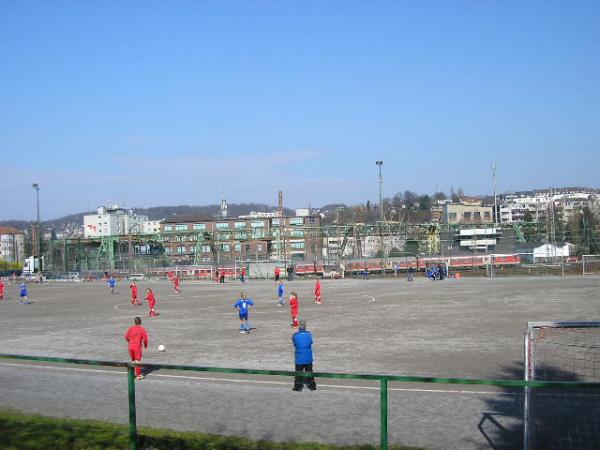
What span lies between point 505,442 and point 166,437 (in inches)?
184

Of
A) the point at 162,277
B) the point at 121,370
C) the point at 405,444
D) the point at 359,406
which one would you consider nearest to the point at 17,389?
the point at 121,370

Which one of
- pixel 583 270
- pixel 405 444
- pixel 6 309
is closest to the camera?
pixel 405 444

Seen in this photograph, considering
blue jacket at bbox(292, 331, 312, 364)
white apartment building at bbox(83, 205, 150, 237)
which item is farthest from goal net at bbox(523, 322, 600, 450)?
white apartment building at bbox(83, 205, 150, 237)

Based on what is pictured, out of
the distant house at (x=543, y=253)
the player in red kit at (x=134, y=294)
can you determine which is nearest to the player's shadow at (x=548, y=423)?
the player in red kit at (x=134, y=294)

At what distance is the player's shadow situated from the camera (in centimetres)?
769

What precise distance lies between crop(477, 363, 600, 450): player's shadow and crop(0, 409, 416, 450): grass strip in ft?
6.12

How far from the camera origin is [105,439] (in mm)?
7922

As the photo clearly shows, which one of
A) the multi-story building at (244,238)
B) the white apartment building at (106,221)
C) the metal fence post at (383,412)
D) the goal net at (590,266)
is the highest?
the white apartment building at (106,221)

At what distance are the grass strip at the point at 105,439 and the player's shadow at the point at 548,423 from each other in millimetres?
1867

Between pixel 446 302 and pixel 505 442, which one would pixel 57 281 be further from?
pixel 505 442

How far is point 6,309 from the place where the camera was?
4119cm

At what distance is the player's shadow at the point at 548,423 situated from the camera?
7.69 metres

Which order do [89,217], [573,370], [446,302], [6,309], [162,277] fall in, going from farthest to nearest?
[89,217] → [162,277] → [6,309] → [446,302] → [573,370]

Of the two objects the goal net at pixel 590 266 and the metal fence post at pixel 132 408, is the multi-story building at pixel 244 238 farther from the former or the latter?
the metal fence post at pixel 132 408
